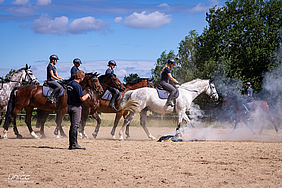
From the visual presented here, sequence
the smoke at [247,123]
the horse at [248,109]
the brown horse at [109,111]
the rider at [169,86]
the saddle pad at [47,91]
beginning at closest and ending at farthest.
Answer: the rider at [169,86]
the saddle pad at [47,91]
the smoke at [247,123]
the brown horse at [109,111]
the horse at [248,109]

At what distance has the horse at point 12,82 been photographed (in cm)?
1380

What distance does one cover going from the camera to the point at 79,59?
13305 mm

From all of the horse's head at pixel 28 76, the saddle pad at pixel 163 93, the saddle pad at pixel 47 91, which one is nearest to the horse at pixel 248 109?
the saddle pad at pixel 163 93

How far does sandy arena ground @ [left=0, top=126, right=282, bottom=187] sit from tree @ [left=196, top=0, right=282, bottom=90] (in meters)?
17.6

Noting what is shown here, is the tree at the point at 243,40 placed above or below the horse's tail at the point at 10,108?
above

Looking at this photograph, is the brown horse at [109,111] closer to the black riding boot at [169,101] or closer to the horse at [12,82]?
the black riding boot at [169,101]

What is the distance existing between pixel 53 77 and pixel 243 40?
771 inches

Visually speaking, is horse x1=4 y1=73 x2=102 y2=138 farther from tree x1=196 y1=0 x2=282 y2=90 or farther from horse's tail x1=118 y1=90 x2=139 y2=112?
tree x1=196 y1=0 x2=282 y2=90

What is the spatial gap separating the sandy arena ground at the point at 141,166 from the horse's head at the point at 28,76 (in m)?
4.59

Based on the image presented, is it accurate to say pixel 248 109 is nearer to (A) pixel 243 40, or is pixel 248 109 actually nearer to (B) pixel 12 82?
(B) pixel 12 82

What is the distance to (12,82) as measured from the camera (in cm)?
1409

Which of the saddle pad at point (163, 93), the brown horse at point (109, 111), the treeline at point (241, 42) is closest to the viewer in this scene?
the saddle pad at point (163, 93)

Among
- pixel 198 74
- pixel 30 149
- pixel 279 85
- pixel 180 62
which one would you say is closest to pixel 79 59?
pixel 30 149

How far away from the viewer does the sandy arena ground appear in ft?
20.2
